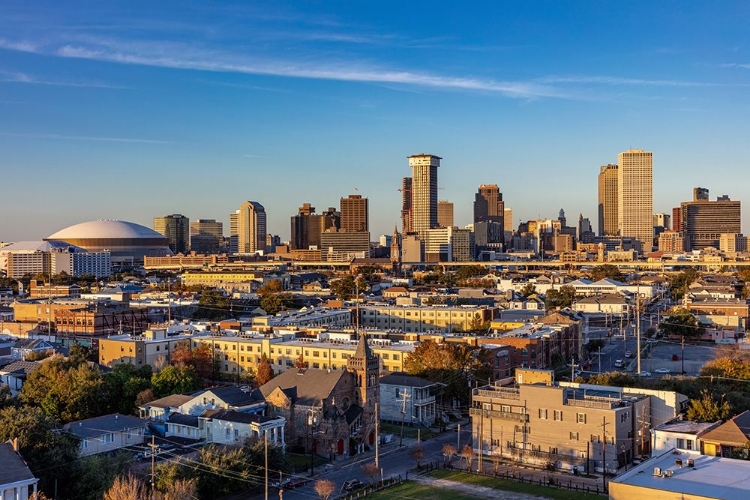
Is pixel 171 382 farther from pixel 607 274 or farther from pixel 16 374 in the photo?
pixel 607 274

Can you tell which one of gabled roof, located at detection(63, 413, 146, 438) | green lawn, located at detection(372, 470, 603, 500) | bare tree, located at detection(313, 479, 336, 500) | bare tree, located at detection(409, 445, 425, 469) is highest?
gabled roof, located at detection(63, 413, 146, 438)

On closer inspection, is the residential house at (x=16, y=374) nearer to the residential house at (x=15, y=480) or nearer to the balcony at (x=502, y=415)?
the residential house at (x=15, y=480)

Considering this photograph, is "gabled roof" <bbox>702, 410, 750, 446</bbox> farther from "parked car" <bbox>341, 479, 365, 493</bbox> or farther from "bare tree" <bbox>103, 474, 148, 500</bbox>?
"bare tree" <bbox>103, 474, 148, 500</bbox>

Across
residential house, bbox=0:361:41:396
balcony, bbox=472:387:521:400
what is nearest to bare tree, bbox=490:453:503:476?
balcony, bbox=472:387:521:400

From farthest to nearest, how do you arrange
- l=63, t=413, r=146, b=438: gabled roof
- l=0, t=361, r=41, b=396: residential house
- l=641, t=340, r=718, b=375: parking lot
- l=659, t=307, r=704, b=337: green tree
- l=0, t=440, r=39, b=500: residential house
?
l=659, t=307, r=704, b=337: green tree
l=641, t=340, r=718, b=375: parking lot
l=0, t=361, r=41, b=396: residential house
l=63, t=413, r=146, b=438: gabled roof
l=0, t=440, r=39, b=500: residential house

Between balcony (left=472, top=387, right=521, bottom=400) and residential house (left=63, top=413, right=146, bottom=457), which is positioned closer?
residential house (left=63, top=413, right=146, bottom=457)

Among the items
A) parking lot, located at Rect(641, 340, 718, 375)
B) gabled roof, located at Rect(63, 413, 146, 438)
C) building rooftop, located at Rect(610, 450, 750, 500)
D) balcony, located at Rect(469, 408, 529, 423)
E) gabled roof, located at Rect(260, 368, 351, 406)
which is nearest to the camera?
building rooftop, located at Rect(610, 450, 750, 500)

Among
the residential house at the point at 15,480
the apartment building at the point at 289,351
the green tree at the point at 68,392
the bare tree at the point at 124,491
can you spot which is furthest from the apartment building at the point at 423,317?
the residential house at the point at 15,480

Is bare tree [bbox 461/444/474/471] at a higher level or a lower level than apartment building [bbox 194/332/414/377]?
lower
